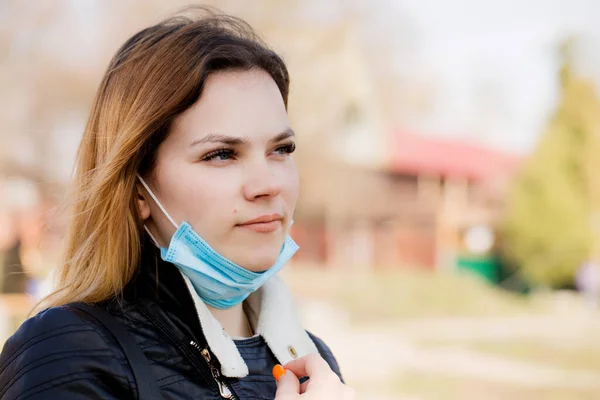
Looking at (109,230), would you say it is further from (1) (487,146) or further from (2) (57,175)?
(1) (487,146)

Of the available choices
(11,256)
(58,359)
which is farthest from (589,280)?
(58,359)

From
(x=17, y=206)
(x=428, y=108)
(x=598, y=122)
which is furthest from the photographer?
(x=598, y=122)

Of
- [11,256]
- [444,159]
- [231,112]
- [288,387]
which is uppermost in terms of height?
[444,159]

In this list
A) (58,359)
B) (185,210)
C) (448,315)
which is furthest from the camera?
(448,315)

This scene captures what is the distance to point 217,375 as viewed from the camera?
73.1 inches

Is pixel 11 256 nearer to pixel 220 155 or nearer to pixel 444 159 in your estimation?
pixel 220 155

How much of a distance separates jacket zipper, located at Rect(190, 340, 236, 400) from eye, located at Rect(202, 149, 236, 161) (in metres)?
0.43

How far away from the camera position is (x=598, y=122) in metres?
26.7

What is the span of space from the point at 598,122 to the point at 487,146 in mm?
10137

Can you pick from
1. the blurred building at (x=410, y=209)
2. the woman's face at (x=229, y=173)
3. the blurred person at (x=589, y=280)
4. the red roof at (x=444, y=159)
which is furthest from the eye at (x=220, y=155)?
the red roof at (x=444, y=159)

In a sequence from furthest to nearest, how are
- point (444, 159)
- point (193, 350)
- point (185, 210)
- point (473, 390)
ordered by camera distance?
point (444, 159) → point (473, 390) → point (185, 210) → point (193, 350)

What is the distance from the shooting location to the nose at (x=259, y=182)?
6.25 feet

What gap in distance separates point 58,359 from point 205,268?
0.44 metres

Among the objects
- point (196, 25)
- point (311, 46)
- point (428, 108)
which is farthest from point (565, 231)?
point (196, 25)
